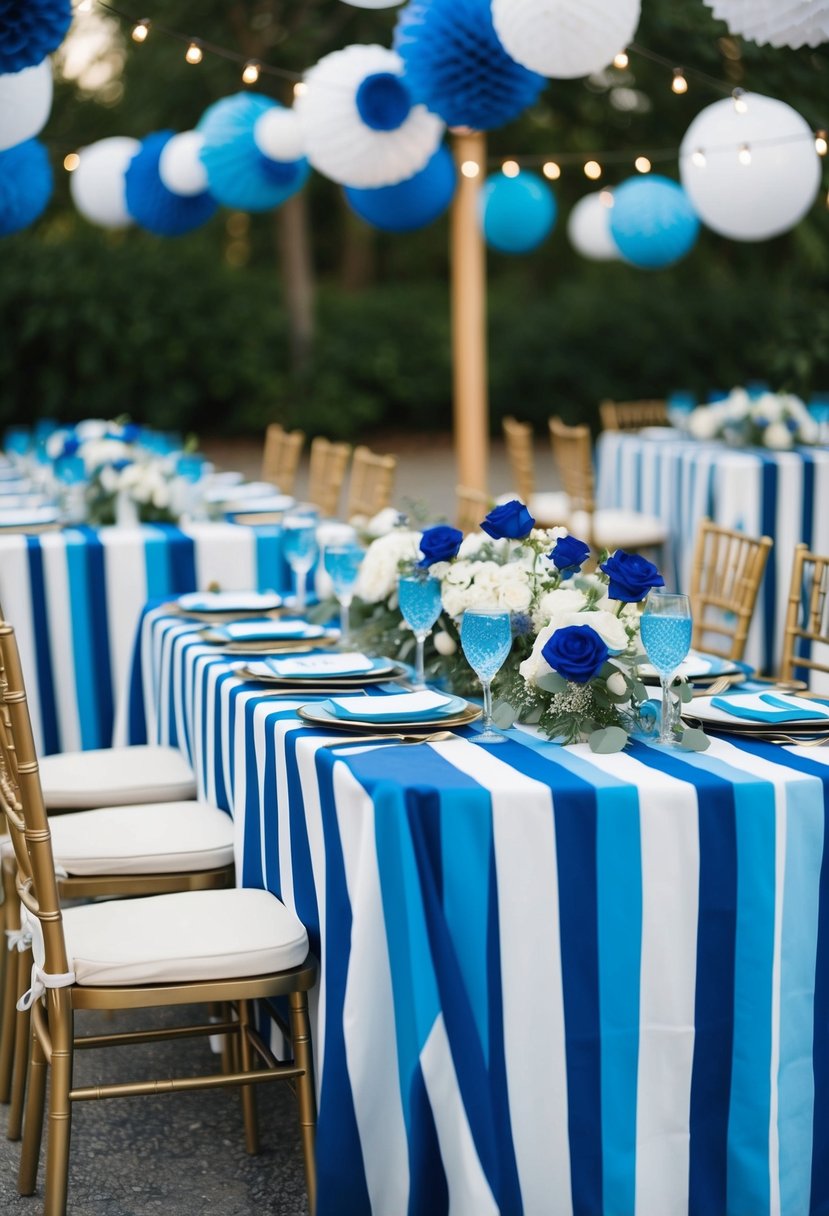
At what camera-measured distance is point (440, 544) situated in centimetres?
264

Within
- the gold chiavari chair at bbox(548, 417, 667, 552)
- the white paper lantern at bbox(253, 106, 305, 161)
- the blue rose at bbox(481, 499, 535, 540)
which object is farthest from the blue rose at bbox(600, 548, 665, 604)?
the gold chiavari chair at bbox(548, 417, 667, 552)

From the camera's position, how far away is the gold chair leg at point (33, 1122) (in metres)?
2.40

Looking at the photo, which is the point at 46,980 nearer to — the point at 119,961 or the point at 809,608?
the point at 119,961

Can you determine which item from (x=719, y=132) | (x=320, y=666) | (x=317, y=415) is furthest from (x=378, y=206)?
(x=317, y=415)

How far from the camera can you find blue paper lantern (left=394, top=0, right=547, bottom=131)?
4281 mm

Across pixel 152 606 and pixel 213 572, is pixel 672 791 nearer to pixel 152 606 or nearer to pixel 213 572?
pixel 152 606

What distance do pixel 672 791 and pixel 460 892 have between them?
0.33 meters

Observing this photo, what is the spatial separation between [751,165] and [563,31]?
1405 mm

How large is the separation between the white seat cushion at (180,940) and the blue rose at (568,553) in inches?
28.1

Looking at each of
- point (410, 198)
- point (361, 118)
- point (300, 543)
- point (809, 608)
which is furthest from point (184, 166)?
point (809, 608)

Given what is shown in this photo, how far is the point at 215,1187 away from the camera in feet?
8.14

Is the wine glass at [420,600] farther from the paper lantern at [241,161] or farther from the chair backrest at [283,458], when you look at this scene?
the chair backrest at [283,458]

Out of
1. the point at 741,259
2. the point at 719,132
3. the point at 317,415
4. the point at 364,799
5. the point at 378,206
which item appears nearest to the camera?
the point at 364,799

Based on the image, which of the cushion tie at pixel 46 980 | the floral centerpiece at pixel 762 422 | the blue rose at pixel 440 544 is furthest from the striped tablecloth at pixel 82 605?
the floral centerpiece at pixel 762 422
